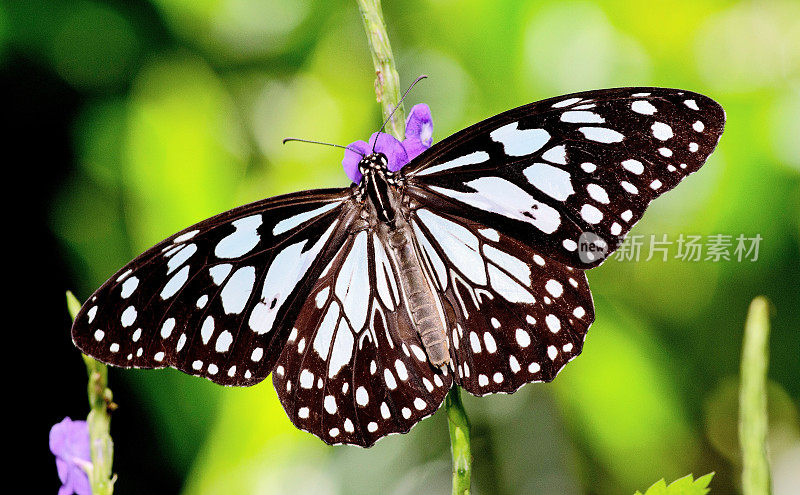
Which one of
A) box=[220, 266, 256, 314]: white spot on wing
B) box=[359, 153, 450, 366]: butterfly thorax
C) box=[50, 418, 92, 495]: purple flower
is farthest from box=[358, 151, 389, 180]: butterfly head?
box=[50, 418, 92, 495]: purple flower

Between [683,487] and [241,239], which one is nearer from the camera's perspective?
[683,487]

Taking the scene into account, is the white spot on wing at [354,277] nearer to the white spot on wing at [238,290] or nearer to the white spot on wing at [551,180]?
the white spot on wing at [238,290]

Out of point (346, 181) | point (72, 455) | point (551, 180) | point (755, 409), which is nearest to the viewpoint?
point (755, 409)

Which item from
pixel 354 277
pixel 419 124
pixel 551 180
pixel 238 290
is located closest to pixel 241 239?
pixel 238 290

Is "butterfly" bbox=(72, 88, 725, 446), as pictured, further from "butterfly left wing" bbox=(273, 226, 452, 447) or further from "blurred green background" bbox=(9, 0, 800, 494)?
"blurred green background" bbox=(9, 0, 800, 494)

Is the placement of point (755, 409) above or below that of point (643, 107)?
below

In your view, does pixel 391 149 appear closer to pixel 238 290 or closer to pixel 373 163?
pixel 373 163

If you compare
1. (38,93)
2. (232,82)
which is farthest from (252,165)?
(38,93)

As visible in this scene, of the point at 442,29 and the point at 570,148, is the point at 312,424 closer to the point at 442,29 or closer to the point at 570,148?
the point at 570,148
